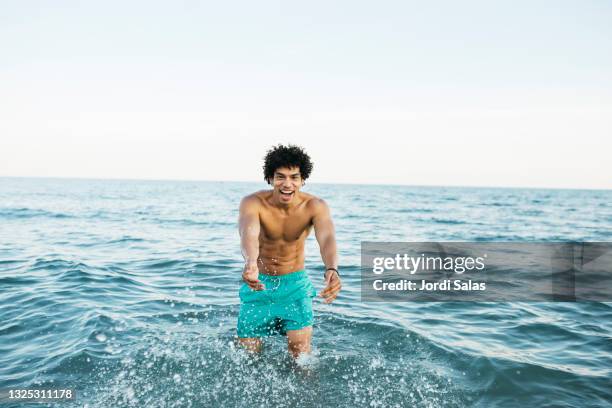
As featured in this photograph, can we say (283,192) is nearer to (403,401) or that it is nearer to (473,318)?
(403,401)

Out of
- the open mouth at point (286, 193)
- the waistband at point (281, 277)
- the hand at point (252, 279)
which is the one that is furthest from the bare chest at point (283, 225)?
the hand at point (252, 279)

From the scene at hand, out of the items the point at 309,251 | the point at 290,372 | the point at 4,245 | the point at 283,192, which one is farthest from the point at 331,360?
the point at 4,245

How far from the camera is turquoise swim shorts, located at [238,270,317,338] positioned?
529cm

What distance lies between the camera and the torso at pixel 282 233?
17.0 feet

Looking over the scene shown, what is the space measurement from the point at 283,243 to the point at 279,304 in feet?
2.32

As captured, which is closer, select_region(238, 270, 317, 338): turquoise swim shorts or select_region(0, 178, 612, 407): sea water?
select_region(0, 178, 612, 407): sea water

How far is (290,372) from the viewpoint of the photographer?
17.3 feet

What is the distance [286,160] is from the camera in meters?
5.01

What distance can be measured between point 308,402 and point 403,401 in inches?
39.1

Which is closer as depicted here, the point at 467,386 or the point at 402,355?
the point at 467,386

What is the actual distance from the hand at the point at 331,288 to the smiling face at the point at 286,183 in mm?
1048

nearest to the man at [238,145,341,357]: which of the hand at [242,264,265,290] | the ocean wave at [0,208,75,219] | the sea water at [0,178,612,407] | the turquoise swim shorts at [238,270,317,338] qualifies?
the turquoise swim shorts at [238,270,317,338]

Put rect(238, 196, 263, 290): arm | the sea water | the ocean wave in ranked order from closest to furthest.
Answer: rect(238, 196, 263, 290): arm < the sea water < the ocean wave

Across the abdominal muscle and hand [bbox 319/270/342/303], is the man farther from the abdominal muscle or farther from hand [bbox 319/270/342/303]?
hand [bbox 319/270/342/303]
